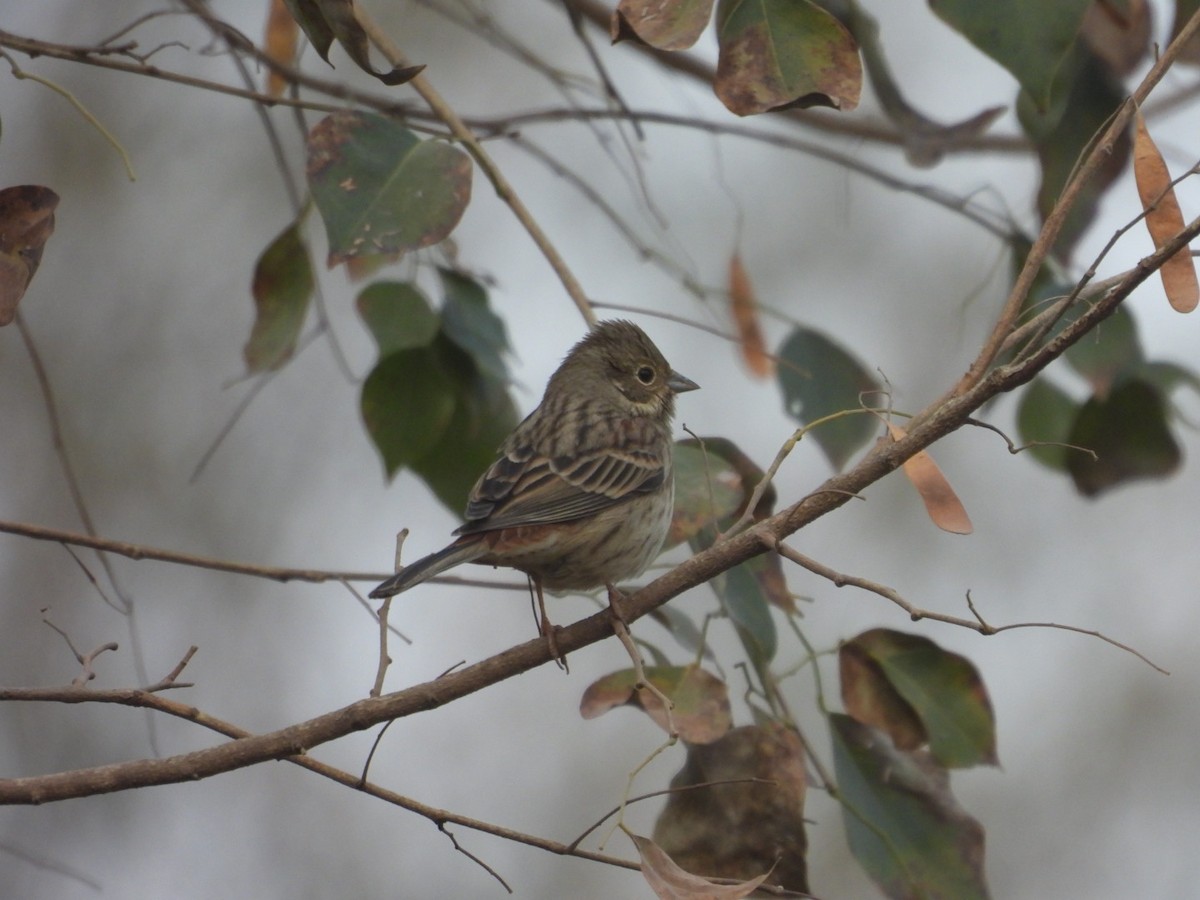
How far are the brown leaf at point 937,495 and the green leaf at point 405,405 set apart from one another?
1796 mm

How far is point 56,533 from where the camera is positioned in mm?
2816

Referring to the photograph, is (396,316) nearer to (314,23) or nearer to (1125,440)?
(314,23)

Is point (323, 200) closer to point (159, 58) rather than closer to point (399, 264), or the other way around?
point (399, 264)

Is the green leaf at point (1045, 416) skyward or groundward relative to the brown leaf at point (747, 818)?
skyward

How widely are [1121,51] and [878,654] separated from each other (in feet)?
6.48

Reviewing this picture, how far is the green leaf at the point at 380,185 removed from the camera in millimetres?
3086

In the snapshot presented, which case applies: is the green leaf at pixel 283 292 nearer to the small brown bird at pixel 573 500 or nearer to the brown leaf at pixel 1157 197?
the small brown bird at pixel 573 500

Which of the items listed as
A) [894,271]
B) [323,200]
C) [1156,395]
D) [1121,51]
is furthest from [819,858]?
[323,200]

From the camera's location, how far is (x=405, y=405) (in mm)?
3916

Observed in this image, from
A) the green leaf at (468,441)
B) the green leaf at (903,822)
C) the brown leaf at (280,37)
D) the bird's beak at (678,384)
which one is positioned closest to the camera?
the green leaf at (903,822)

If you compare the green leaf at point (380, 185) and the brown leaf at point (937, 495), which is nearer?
the brown leaf at point (937, 495)

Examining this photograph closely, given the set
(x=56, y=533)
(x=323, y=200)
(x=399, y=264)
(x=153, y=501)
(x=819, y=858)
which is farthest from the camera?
(x=819, y=858)

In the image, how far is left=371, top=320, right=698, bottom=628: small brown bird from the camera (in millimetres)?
3617

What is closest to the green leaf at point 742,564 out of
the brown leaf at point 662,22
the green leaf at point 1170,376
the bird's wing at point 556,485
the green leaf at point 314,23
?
the bird's wing at point 556,485
